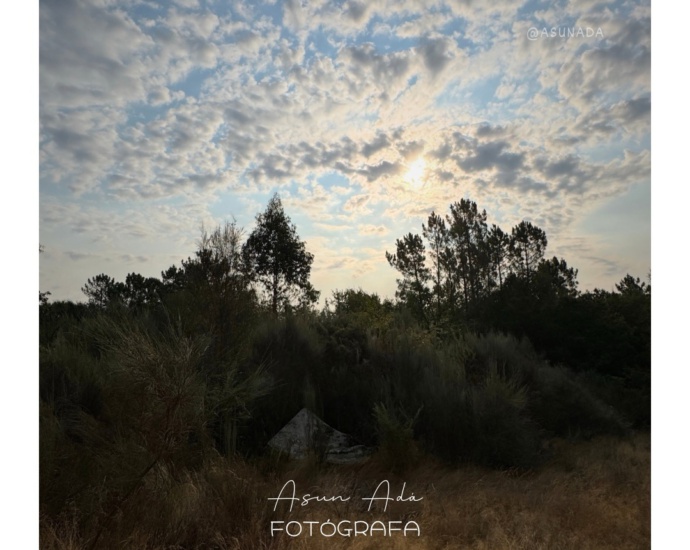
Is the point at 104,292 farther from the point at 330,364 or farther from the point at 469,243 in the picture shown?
the point at 469,243

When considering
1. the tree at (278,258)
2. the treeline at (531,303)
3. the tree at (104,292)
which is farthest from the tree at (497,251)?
the tree at (104,292)

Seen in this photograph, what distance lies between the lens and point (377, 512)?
4996mm

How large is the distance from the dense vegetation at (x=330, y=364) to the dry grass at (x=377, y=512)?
0.20m

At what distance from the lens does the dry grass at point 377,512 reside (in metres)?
4.25

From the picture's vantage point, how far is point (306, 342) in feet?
32.0

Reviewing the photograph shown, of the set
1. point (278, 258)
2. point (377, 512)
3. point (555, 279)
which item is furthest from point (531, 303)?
point (377, 512)

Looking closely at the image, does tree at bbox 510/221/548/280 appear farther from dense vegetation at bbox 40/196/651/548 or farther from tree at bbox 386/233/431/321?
tree at bbox 386/233/431/321

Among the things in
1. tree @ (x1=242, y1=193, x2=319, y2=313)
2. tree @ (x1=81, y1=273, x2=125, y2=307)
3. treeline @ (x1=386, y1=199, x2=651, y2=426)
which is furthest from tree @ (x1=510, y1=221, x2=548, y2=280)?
tree @ (x1=81, y1=273, x2=125, y2=307)

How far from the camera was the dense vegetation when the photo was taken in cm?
461

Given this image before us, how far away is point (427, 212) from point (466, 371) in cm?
467

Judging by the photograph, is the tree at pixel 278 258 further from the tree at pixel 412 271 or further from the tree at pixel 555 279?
the tree at pixel 555 279
